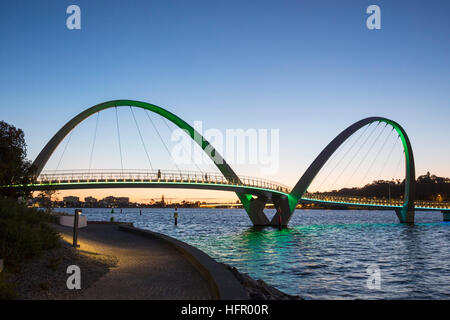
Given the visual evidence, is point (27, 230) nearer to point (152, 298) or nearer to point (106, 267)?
point (106, 267)

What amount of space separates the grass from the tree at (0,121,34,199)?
42.9 ft

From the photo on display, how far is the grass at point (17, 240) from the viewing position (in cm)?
938

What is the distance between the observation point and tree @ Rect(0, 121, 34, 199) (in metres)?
24.3

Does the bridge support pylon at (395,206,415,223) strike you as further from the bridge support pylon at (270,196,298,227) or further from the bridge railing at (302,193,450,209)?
the bridge support pylon at (270,196,298,227)

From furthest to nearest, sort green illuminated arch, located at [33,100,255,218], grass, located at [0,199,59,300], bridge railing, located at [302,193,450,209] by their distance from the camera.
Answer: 1. bridge railing, located at [302,193,450,209]
2. green illuminated arch, located at [33,100,255,218]
3. grass, located at [0,199,59,300]

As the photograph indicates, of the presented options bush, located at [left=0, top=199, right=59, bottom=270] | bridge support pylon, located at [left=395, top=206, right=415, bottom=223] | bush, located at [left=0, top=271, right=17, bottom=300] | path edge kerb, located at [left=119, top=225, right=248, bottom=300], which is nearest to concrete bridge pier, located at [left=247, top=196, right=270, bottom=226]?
bridge support pylon, located at [left=395, top=206, right=415, bottom=223]

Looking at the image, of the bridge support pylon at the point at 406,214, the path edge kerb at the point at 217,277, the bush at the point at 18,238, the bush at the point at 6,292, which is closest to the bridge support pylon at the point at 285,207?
the bridge support pylon at the point at 406,214

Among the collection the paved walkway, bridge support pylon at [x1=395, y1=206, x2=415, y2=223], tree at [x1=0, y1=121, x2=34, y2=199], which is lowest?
bridge support pylon at [x1=395, y1=206, x2=415, y2=223]

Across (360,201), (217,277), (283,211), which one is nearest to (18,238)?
(217,277)

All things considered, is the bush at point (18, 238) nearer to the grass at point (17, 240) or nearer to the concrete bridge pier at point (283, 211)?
the grass at point (17, 240)

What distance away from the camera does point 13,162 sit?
82.1ft

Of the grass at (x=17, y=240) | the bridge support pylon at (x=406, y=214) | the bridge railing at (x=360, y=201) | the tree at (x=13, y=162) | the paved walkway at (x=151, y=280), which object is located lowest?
the bridge support pylon at (x=406, y=214)

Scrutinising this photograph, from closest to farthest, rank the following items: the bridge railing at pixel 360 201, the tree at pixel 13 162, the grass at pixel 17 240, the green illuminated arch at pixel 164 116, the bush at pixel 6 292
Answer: the bush at pixel 6 292 → the grass at pixel 17 240 → the tree at pixel 13 162 → the green illuminated arch at pixel 164 116 → the bridge railing at pixel 360 201

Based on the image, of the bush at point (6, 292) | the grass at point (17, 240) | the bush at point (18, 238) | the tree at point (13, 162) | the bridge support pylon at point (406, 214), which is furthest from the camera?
the bridge support pylon at point (406, 214)
